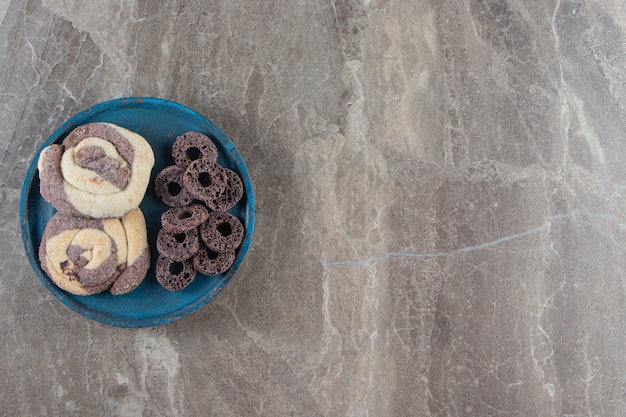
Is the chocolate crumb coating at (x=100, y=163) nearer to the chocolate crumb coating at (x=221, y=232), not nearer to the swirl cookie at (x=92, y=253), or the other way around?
the swirl cookie at (x=92, y=253)

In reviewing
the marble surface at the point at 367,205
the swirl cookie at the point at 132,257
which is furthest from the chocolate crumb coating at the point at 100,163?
the marble surface at the point at 367,205

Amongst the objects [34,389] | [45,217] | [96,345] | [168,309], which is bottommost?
[34,389]

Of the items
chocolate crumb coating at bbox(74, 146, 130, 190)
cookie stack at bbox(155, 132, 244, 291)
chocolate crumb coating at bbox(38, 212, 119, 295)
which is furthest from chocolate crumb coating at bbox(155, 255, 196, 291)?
chocolate crumb coating at bbox(74, 146, 130, 190)

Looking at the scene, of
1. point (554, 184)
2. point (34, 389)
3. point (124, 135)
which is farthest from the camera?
point (554, 184)

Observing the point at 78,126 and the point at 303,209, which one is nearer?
the point at 78,126

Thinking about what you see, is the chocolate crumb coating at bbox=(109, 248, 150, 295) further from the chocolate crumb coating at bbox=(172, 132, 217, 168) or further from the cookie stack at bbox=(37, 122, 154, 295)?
the chocolate crumb coating at bbox=(172, 132, 217, 168)

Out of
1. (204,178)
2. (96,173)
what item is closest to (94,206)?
(96,173)

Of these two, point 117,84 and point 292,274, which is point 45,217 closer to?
point 117,84

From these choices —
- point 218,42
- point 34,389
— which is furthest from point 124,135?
point 34,389
